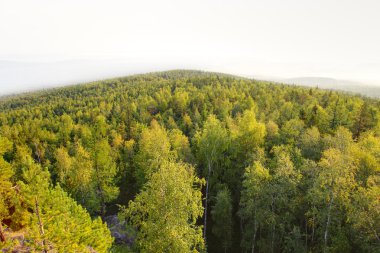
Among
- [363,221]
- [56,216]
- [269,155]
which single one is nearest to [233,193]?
[269,155]

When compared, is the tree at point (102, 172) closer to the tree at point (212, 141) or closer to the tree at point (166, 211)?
the tree at point (212, 141)

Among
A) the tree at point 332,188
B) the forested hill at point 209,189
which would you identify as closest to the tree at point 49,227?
the forested hill at point 209,189

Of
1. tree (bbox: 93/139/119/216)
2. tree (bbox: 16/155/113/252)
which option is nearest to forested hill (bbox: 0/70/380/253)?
tree (bbox: 16/155/113/252)

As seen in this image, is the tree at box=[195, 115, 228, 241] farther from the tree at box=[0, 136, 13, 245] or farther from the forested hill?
the tree at box=[0, 136, 13, 245]

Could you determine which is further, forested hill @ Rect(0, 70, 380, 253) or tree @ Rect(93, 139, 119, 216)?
tree @ Rect(93, 139, 119, 216)

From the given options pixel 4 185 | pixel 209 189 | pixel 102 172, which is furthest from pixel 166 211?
pixel 209 189

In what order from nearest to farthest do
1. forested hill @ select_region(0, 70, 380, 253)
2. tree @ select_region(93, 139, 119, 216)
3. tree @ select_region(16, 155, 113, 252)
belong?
tree @ select_region(16, 155, 113, 252) < forested hill @ select_region(0, 70, 380, 253) < tree @ select_region(93, 139, 119, 216)

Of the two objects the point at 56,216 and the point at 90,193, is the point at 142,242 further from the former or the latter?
the point at 90,193
